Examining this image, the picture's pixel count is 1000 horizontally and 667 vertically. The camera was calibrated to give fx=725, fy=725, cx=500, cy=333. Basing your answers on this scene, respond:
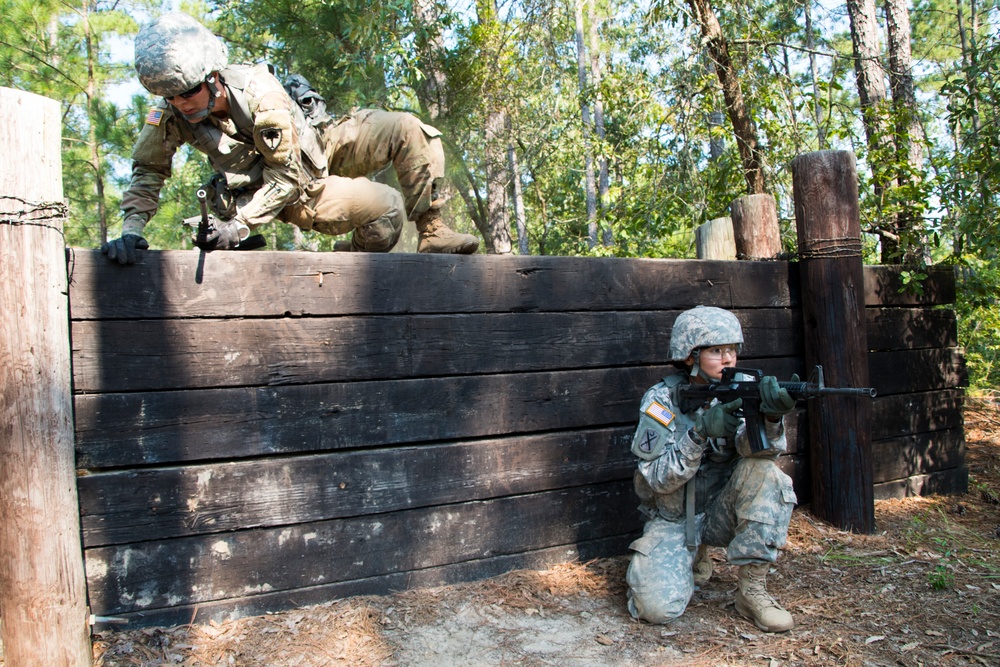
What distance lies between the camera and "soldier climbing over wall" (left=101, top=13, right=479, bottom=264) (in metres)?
3.14

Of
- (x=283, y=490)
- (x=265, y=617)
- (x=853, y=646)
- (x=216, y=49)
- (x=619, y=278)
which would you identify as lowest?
(x=853, y=646)

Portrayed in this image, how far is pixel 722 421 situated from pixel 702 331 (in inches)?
20.6

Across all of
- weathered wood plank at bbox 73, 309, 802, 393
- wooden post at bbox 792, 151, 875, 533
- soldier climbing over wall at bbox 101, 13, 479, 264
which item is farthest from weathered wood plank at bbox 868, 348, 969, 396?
soldier climbing over wall at bbox 101, 13, 479, 264

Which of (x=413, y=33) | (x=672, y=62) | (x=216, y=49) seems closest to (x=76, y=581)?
(x=216, y=49)

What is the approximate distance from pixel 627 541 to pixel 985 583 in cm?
174

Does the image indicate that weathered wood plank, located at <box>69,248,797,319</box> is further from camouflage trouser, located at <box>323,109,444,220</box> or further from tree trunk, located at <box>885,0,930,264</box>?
tree trunk, located at <box>885,0,930,264</box>

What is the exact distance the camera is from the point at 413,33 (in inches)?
324

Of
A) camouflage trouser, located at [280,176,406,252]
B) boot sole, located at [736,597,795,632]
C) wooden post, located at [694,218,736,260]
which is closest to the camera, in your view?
boot sole, located at [736,597,795,632]

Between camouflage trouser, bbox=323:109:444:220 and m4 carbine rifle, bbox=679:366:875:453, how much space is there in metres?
1.85

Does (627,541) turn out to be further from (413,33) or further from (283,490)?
(413,33)

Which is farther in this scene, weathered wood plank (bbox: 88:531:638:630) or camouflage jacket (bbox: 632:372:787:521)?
camouflage jacket (bbox: 632:372:787:521)

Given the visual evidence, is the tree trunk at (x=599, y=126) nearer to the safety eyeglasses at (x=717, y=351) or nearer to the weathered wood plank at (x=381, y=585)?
the safety eyeglasses at (x=717, y=351)

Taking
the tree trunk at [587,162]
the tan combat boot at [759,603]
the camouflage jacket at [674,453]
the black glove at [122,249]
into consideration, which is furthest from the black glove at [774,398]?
the tree trunk at [587,162]

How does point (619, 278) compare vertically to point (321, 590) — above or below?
above
